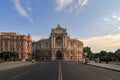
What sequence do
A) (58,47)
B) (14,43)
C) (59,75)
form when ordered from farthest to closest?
(58,47), (14,43), (59,75)

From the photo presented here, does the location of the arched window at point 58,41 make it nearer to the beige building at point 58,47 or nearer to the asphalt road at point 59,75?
the beige building at point 58,47

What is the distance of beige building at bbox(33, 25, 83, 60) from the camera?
151125 mm

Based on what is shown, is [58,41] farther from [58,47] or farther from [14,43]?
[14,43]

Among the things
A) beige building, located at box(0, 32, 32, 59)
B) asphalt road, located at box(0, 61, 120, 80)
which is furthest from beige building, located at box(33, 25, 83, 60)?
asphalt road, located at box(0, 61, 120, 80)

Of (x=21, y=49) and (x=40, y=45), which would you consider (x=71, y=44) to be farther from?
(x=21, y=49)

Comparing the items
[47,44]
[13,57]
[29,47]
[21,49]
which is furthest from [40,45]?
[13,57]

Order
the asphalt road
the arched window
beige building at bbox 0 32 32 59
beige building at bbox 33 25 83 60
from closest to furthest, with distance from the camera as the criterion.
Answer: the asphalt road, beige building at bbox 0 32 32 59, beige building at bbox 33 25 83 60, the arched window

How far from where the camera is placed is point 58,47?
152375 mm

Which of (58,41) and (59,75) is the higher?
(58,41)

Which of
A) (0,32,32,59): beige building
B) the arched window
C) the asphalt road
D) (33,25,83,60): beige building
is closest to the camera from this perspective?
the asphalt road

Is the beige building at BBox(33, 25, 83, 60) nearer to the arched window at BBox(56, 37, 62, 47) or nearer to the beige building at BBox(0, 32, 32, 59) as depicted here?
the arched window at BBox(56, 37, 62, 47)

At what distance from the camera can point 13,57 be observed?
4072 inches

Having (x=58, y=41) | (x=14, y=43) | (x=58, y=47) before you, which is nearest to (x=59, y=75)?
(x=14, y=43)

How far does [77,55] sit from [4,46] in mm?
53020
